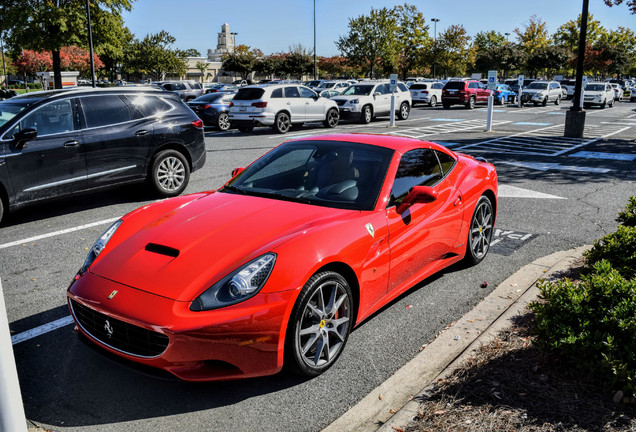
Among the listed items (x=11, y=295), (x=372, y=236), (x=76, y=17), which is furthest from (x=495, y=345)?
(x=76, y=17)

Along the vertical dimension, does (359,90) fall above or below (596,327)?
above

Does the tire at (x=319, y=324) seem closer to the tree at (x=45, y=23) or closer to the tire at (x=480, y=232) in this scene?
the tire at (x=480, y=232)

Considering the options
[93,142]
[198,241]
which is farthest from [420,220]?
[93,142]

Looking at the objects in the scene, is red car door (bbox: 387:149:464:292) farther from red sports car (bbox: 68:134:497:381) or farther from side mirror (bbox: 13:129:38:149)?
side mirror (bbox: 13:129:38:149)

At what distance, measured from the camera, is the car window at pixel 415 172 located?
4.42 metres

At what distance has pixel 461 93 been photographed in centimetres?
3328

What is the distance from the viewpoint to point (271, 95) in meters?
19.3

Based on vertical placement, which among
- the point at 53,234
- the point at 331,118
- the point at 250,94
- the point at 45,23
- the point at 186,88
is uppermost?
the point at 45,23

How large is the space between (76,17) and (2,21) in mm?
3902

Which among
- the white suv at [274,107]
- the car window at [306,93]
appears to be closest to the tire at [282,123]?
the white suv at [274,107]

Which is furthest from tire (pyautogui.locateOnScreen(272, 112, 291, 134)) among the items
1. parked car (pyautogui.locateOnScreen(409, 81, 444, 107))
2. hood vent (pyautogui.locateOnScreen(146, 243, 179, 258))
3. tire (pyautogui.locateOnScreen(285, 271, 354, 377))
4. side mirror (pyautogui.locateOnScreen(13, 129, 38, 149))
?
parked car (pyautogui.locateOnScreen(409, 81, 444, 107))

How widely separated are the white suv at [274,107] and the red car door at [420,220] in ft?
47.4

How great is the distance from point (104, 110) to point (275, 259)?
575 centimetres

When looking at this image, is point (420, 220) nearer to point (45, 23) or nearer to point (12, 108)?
point (12, 108)
